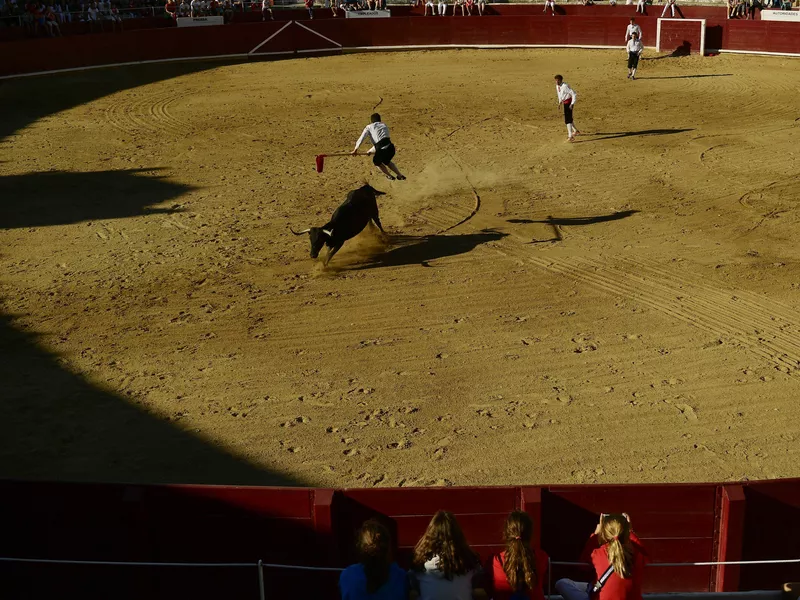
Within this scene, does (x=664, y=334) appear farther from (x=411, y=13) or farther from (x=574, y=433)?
(x=411, y=13)

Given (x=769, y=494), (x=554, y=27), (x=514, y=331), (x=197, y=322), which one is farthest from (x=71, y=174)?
(x=554, y=27)

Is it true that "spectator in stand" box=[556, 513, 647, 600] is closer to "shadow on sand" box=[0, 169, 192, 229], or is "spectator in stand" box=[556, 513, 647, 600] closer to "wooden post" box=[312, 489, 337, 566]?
"wooden post" box=[312, 489, 337, 566]

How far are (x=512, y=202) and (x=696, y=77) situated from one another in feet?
40.4

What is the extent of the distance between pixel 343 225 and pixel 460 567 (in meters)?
8.39

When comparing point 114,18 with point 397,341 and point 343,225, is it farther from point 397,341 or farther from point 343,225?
point 397,341

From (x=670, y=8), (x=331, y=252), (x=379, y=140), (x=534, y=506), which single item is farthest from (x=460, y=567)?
(x=670, y=8)

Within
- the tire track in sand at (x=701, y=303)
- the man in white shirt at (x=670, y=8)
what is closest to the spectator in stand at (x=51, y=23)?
the man in white shirt at (x=670, y=8)

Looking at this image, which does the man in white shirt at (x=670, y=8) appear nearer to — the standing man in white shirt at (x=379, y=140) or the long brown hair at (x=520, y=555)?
the standing man in white shirt at (x=379, y=140)

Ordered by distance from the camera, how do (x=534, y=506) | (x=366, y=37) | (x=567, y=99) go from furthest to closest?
(x=366, y=37)
(x=567, y=99)
(x=534, y=506)

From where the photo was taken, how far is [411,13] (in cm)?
3441

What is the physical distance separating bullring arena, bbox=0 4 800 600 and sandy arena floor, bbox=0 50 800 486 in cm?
5

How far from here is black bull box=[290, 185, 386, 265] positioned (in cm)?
1288

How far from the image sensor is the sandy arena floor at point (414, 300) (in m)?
8.77

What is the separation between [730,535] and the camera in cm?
626
